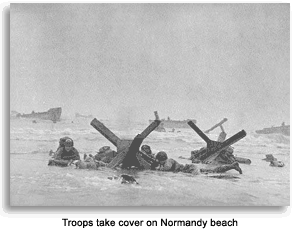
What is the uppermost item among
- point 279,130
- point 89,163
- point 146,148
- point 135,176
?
point 279,130

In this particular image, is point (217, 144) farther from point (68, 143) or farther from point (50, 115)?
point (50, 115)

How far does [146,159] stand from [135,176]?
21 centimetres

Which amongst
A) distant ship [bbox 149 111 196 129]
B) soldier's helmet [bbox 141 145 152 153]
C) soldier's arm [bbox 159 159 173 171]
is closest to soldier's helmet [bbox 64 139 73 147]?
soldier's helmet [bbox 141 145 152 153]

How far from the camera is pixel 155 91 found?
170 inches

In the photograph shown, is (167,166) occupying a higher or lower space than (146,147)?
lower

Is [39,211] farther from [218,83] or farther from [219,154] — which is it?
[218,83]

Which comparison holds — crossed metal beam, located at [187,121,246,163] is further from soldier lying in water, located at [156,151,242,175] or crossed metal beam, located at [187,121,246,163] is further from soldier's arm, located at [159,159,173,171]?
soldier's arm, located at [159,159,173,171]

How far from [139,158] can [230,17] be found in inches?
67.3

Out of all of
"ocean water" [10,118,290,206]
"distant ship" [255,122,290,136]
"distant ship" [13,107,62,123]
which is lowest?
"ocean water" [10,118,290,206]

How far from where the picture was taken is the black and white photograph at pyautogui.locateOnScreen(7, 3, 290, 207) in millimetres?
4227

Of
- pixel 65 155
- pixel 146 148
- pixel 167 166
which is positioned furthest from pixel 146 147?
pixel 65 155

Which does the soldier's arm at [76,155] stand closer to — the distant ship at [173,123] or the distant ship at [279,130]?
the distant ship at [173,123]

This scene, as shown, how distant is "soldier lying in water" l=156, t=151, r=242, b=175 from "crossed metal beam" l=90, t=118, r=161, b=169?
0.14 meters

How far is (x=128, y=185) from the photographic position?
13.6 ft
